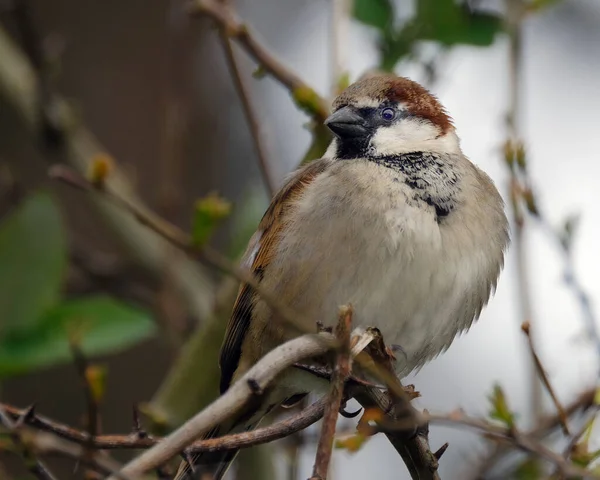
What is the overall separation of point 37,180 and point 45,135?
1031 millimetres

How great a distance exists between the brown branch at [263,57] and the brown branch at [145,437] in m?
1.16

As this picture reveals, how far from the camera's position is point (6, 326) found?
2.68 metres

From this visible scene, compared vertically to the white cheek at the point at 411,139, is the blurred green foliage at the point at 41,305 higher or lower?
lower

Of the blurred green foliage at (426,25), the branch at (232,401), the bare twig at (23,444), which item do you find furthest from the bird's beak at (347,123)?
the bare twig at (23,444)

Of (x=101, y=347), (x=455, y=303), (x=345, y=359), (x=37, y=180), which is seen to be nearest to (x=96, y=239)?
(x=37, y=180)

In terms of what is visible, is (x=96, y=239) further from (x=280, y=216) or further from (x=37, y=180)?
(x=280, y=216)

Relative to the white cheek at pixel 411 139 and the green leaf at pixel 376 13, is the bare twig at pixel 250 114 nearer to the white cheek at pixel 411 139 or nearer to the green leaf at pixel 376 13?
the white cheek at pixel 411 139

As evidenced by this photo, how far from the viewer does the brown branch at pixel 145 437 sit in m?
1.61

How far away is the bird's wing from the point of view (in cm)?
270

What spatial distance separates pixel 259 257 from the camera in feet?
9.04

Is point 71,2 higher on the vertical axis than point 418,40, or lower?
higher

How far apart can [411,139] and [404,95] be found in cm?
17

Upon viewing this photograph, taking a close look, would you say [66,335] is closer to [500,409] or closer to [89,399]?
[89,399]

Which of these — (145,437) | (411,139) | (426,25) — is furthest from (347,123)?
(145,437)
